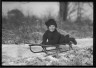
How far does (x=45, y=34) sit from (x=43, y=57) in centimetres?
51

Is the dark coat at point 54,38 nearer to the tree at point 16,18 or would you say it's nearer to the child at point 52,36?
the child at point 52,36

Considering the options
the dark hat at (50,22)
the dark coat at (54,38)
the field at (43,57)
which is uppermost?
the dark hat at (50,22)

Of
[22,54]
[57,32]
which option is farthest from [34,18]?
[22,54]

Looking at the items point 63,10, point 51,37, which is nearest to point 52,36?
point 51,37

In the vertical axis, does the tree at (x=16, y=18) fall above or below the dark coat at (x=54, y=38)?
above

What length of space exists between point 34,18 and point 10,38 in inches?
28.0

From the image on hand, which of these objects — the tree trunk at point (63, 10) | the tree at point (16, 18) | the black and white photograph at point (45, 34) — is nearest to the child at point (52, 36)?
the black and white photograph at point (45, 34)

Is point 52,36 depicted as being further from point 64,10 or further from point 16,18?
point 16,18

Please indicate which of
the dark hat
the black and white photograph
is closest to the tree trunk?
the black and white photograph

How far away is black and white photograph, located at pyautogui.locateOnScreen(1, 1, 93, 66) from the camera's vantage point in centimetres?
341

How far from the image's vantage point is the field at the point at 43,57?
335 centimetres

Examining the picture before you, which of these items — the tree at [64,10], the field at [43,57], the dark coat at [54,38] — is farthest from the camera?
the tree at [64,10]

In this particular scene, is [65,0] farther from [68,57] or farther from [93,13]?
[68,57]

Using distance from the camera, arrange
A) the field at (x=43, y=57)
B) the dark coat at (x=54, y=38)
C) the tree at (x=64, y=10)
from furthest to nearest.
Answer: the tree at (x=64, y=10)
the dark coat at (x=54, y=38)
the field at (x=43, y=57)
